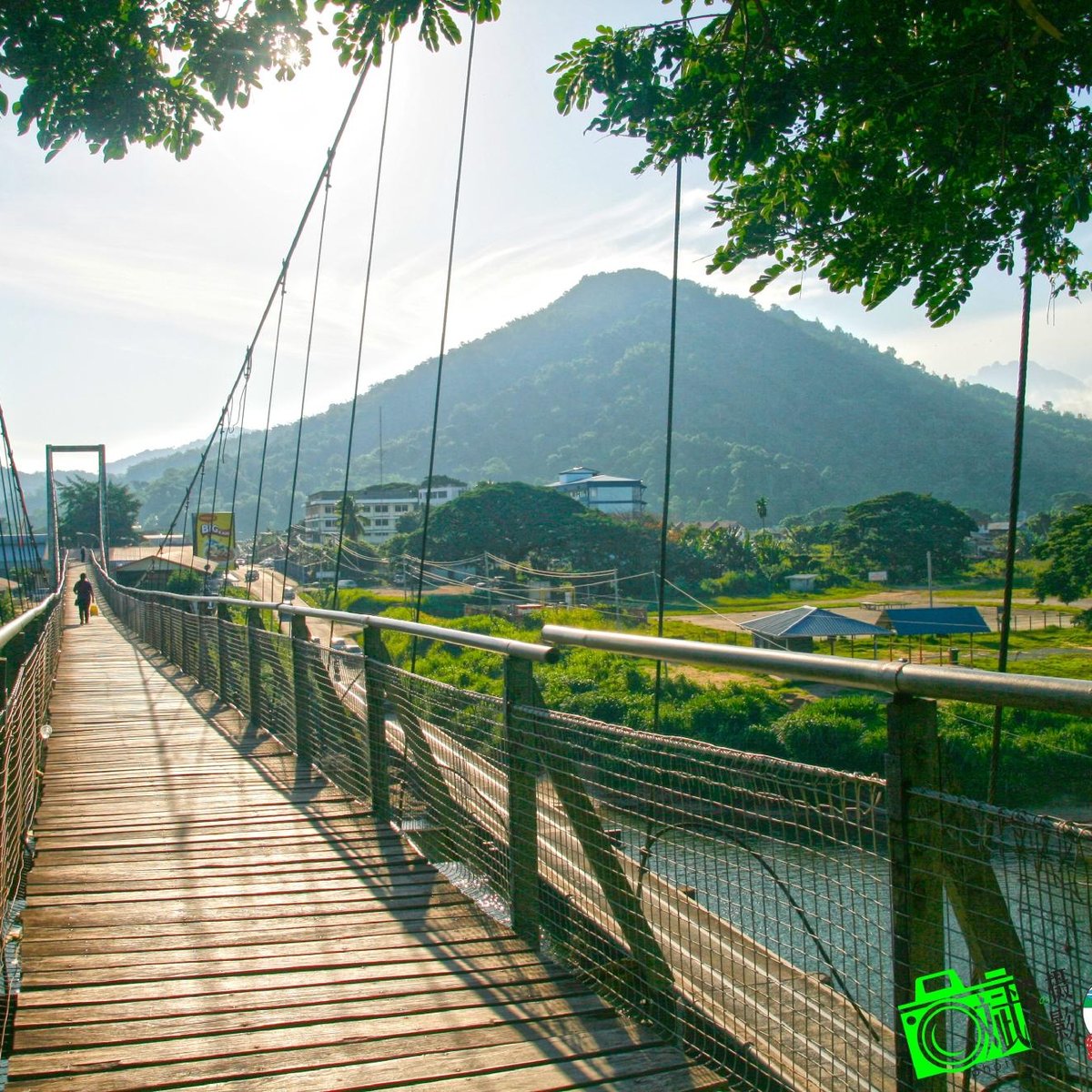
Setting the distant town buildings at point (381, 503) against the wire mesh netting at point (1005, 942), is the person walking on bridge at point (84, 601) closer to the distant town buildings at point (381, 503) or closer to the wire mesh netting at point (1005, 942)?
the wire mesh netting at point (1005, 942)

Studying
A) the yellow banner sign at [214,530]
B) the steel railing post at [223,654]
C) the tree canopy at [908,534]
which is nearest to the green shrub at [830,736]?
the steel railing post at [223,654]

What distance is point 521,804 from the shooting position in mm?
2895

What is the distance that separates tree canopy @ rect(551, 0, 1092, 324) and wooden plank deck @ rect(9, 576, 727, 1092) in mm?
3169

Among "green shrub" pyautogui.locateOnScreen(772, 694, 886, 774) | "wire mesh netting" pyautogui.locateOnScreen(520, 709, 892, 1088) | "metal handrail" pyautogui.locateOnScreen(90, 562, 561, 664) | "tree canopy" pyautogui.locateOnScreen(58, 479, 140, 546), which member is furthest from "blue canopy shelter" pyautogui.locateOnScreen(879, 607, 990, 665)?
"tree canopy" pyautogui.locateOnScreen(58, 479, 140, 546)

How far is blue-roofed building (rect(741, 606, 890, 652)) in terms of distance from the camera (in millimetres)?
34734

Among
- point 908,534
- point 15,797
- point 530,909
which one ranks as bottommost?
point 530,909

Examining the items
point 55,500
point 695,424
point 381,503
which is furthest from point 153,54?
point 695,424

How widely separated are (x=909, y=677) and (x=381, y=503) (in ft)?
308

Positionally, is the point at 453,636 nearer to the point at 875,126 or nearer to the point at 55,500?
the point at 875,126

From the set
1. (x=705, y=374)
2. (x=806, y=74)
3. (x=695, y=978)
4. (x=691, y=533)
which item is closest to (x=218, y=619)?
(x=806, y=74)

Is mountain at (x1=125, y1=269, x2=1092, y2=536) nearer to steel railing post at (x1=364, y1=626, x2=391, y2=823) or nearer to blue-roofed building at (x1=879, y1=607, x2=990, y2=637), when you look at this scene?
blue-roofed building at (x1=879, y1=607, x2=990, y2=637)

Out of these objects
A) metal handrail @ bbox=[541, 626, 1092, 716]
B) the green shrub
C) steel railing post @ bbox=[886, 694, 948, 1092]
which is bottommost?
the green shrub

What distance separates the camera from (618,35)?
4.81 metres

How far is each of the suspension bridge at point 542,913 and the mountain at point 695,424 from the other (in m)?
76.7
